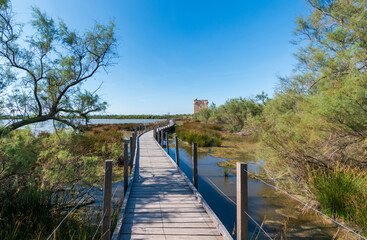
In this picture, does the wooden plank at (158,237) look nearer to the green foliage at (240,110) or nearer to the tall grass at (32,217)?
the tall grass at (32,217)

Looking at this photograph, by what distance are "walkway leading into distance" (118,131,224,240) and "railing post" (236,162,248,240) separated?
0.61m

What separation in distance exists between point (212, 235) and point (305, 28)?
9.14m

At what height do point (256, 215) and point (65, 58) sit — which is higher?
point (65, 58)

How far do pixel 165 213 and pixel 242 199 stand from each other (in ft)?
5.77

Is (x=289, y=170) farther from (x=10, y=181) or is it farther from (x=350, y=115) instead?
(x=10, y=181)

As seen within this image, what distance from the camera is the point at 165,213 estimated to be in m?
3.37

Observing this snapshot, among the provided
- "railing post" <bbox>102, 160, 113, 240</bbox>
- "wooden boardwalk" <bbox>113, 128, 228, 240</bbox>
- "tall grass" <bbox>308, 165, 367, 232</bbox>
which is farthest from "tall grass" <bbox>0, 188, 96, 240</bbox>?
"tall grass" <bbox>308, 165, 367, 232</bbox>

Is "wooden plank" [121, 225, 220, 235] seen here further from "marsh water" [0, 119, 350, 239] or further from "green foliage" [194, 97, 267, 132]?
"green foliage" [194, 97, 267, 132]

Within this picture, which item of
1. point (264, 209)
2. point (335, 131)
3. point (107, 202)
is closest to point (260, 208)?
point (264, 209)

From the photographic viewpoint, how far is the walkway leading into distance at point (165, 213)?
277 centimetres

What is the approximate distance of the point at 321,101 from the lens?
401 cm

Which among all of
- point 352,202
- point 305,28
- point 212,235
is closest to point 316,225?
point 352,202

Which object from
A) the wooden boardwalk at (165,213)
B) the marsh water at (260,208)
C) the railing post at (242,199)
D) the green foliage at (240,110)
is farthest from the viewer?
the green foliage at (240,110)

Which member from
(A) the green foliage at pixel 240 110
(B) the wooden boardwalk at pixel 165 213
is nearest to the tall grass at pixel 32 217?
(B) the wooden boardwalk at pixel 165 213
